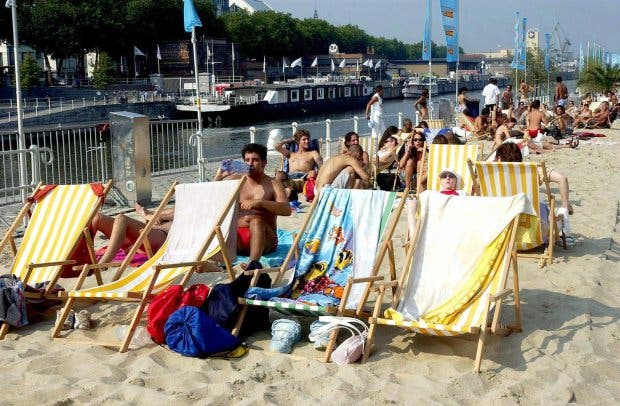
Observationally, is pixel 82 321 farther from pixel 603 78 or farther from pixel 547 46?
pixel 547 46

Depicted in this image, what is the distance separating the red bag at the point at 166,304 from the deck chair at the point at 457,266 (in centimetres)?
107

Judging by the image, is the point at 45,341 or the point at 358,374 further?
the point at 45,341

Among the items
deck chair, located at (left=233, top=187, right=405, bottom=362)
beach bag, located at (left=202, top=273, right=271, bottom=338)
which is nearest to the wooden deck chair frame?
deck chair, located at (left=233, top=187, right=405, bottom=362)

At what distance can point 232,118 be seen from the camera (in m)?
51.4

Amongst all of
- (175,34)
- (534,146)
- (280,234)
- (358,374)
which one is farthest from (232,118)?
(358,374)

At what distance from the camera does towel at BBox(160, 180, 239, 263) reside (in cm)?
548

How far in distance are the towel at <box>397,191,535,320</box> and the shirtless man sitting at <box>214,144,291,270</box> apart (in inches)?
57.9

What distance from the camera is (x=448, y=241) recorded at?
4.95 meters

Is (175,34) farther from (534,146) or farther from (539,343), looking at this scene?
(539,343)

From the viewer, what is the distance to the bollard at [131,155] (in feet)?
31.5

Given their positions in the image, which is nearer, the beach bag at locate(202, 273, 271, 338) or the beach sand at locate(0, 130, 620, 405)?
the beach sand at locate(0, 130, 620, 405)

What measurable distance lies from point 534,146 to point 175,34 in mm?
62213

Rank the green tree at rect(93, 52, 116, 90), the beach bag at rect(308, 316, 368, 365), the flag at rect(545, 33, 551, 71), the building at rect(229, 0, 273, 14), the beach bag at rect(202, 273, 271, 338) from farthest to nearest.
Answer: the building at rect(229, 0, 273, 14)
the green tree at rect(93, 52, 116, 90)
the flag at rect(545, 33, 551, 71)
the beach bag at rect(202, 273, 271, 338)
the beach bag at rect(308, 316, 368, 365)

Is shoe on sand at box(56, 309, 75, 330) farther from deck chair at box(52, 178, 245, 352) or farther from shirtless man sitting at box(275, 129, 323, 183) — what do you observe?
shirtless man sitting at box(275, 129, 323, 183)
